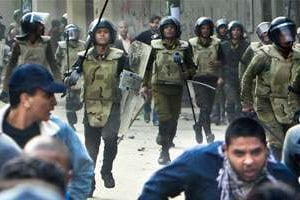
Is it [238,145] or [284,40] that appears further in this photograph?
[284,40]

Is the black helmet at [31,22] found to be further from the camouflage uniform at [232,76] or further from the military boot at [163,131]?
the camouflage uniform at [232,76]

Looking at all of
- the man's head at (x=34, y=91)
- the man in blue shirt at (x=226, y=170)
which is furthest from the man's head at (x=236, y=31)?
the man in blue shirt at (x=226, y=170)

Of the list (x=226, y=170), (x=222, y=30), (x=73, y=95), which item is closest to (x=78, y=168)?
(x=226, y=170)

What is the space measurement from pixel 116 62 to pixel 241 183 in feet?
16.6

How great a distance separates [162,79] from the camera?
432 inches

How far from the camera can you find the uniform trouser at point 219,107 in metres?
15.1

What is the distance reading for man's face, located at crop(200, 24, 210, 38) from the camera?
1277 centimetres

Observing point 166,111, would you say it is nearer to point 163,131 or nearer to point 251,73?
point 163,131

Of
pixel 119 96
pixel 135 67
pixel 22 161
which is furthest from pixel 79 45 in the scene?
pixel 22 161

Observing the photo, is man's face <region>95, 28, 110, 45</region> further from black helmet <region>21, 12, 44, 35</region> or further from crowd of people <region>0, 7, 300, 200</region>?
black helmet <region>21, 12, 44, 35</region>

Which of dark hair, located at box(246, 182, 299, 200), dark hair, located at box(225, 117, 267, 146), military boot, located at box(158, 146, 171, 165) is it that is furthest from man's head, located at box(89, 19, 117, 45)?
dark hair, located at box(246, 182, 299, 200)

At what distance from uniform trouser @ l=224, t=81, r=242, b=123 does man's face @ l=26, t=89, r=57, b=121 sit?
10195 millimetres

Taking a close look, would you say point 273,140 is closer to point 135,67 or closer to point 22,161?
point 135,67

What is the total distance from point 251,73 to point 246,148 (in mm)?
4518
